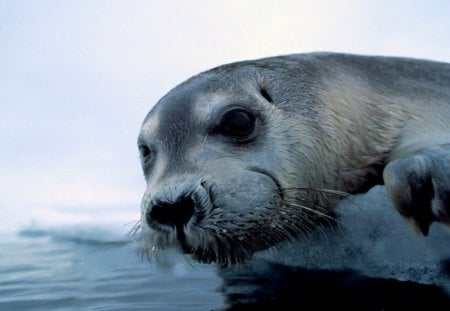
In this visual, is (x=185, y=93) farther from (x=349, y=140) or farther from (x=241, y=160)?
(x=349, y=140)

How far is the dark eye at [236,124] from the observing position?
11.9 ft

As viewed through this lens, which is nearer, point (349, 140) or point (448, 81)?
point (349, 140)

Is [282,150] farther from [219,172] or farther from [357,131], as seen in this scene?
[357,131]

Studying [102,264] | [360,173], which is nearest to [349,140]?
[360,173]

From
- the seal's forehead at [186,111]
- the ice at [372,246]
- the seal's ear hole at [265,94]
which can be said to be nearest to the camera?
the seal's forehead at [186,111]

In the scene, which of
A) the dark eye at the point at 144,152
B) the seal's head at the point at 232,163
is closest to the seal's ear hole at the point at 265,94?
the seal's head at the point at 232,163

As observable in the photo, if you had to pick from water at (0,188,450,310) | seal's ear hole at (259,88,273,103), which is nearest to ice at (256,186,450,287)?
water at (0,188,450,310)

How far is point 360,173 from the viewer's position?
4.01 meters

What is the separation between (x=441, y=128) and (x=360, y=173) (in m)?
0.70

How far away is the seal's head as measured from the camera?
3.09m

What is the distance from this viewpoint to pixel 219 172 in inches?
128

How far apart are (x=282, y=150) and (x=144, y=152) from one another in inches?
38.8

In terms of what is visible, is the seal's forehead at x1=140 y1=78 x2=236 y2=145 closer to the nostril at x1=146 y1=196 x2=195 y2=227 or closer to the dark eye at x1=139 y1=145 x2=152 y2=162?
the dark eye at x1=139 y1=145 x2=152 y2=162

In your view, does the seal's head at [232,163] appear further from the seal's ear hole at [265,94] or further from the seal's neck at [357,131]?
the seal's neck at [357,131]
